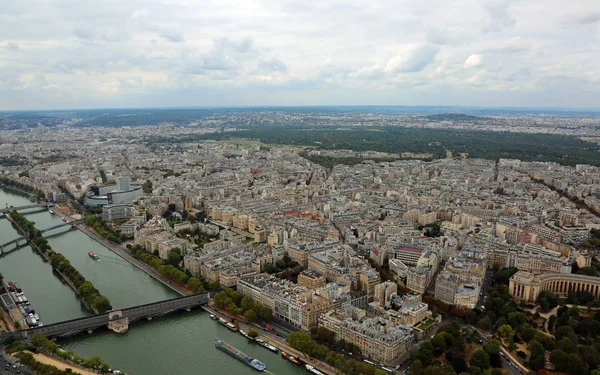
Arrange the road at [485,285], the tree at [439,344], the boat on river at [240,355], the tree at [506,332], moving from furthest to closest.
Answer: the road at [485,285], the tree at [506,332], the tree at [439,344], the boat on river at [240,355]

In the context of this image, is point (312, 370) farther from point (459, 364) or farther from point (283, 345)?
point (459, 364)

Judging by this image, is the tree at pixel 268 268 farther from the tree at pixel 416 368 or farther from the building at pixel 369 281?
the tree at pixel 416 368

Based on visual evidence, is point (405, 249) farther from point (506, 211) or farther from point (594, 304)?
point (506, 211)

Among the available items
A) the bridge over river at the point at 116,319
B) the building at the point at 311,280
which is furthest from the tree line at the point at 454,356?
the bridge over river at the point at 116,319

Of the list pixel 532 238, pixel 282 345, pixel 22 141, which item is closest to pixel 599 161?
pixel 532 238

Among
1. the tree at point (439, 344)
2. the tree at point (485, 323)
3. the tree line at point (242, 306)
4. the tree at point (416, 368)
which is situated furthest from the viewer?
the tree line at point (242, 306)

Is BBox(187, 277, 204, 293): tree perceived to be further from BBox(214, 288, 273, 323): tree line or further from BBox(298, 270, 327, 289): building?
BBox(298, 270, 327, 289): building

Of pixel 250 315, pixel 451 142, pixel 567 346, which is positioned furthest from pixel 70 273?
pixel 451 142
